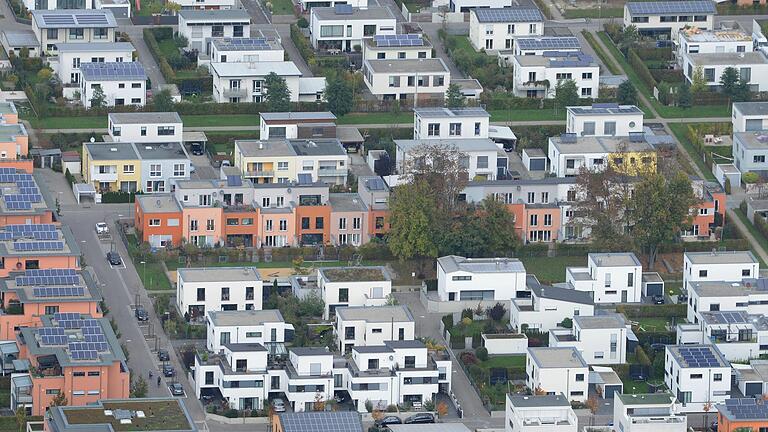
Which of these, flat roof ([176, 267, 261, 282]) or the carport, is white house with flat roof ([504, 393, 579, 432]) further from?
the carport

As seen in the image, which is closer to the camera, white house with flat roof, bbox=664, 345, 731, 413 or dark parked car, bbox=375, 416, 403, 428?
dark parked car, bbox=375, 416, 403, 428

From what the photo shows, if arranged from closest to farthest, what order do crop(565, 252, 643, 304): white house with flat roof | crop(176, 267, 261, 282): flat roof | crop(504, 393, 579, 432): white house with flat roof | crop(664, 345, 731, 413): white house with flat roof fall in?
crop(504, 393, 579, 432): white house with flat roof < crop(664, 345, 731, 413): white house with flat roof < crop(176, 267, 261, 282): flat roof < crop(565, 252, 643, 304): white house with flat roof

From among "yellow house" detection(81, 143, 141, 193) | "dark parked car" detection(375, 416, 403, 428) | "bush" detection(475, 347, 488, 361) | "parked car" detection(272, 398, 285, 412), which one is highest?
"yellow house" detection(81, 143, 141, 193)

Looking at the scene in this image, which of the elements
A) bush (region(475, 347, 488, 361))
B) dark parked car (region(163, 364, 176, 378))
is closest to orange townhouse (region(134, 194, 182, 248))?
dark parked car (region(163, 364, 176, 378))

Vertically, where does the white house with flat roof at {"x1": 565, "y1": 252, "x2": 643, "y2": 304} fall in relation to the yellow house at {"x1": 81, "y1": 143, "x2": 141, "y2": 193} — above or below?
below

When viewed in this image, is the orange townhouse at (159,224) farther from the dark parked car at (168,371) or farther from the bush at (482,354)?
the bush at (482,354)

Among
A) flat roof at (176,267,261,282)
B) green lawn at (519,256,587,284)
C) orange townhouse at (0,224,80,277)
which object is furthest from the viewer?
green lawn at (519,256,587,284)

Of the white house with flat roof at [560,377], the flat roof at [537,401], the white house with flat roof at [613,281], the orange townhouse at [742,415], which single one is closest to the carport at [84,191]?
the white house with flat roof at [613,281]

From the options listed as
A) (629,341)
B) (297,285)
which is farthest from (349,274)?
(629,341)

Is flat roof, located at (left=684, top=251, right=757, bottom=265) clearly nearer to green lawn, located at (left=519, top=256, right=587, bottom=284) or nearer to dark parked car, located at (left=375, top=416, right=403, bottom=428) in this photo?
green lawn, located at (left=519, top=256, right=587, bottom=284)
